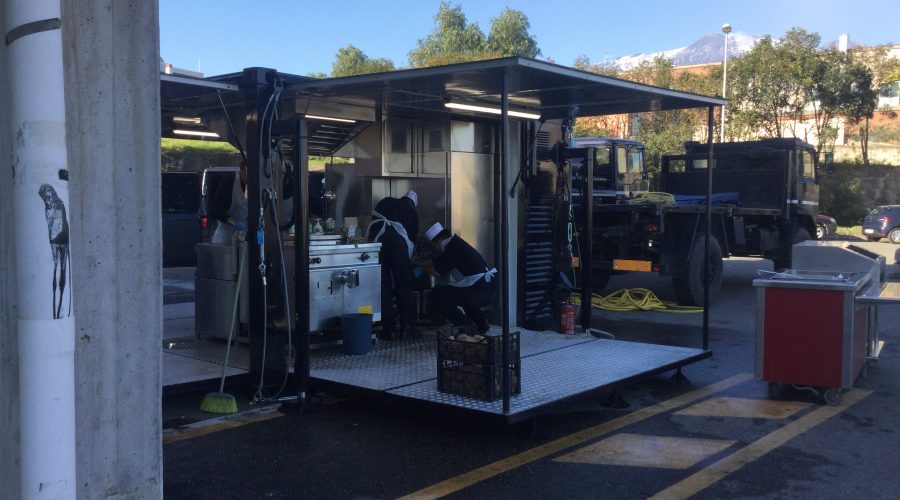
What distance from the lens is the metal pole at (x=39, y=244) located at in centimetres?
267

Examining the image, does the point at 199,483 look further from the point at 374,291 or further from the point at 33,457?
the point at 374,291

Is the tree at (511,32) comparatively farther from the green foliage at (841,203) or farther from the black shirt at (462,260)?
the black shirt at (462,260)

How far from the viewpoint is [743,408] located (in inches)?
262

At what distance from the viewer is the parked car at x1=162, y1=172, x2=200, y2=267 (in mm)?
16359

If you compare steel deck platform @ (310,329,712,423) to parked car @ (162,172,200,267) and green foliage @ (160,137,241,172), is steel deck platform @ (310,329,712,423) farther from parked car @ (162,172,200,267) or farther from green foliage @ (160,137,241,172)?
green foliage @ (160,137,241,172)

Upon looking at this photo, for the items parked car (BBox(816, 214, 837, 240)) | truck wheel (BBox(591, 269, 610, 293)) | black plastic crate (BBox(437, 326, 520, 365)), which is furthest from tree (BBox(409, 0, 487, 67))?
black plastic crate (BBox(437, 326, 520, 365))

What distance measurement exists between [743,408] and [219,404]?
4.26m

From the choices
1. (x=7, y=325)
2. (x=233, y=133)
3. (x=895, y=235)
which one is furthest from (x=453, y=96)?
(x=895, y=235)

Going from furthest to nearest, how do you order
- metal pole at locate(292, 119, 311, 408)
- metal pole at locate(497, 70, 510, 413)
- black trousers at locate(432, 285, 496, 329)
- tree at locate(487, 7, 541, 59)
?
tree at locate(487, 7, 541, 59) → black trousers at locate(432, 285, 496, 329) → metal pole at locate(292, 119, 311, 408) → metal pole at locate(497, 70, 510, 413)

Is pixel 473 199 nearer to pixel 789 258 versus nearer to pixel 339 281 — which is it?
pixel 339 281

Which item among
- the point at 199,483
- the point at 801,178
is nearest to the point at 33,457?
the point at 199,483

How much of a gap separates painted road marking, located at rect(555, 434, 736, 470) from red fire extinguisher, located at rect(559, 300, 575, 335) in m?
2.95

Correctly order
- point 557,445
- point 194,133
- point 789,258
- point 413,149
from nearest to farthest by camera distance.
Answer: point 557,445 → point 194,133 → point 413,149 → point 789,258

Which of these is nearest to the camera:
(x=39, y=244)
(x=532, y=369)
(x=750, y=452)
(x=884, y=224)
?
(x=39, y=244)
